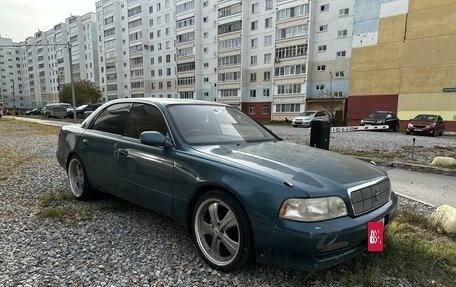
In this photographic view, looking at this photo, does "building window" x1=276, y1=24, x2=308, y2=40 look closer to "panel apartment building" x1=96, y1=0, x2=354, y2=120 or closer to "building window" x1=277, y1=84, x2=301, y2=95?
"panel apartment building" x1=96, y1=0, x2=354, y2=120

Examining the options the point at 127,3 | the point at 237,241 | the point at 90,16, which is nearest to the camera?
the point at 237,241

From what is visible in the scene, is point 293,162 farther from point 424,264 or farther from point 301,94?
point 301,94

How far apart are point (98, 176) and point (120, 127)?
29.6 inches

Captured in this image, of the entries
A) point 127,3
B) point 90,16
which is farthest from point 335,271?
point 90,16

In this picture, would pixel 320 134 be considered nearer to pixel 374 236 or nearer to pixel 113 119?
pixel 374 236

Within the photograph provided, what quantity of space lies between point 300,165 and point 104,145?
2.63m

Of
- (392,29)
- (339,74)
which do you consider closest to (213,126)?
(392,29)

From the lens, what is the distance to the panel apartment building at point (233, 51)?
40.7 metres

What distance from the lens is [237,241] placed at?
281 cm

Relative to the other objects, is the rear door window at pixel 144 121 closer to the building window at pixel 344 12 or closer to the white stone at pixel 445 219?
the white stone at pixel 445 219

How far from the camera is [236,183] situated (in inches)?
104

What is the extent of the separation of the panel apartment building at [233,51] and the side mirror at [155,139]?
→ 38.8 metres

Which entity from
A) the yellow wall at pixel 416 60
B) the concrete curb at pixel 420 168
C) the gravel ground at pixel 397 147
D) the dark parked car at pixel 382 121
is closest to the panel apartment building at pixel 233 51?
the yellow wall at pixel 416 60

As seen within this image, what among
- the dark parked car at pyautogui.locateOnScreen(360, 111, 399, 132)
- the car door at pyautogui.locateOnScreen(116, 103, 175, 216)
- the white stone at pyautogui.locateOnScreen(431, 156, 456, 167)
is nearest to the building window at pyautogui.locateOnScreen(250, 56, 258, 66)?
the dark parked car at pyautogui.locateOnScreen(360, 111, 399, 132)
